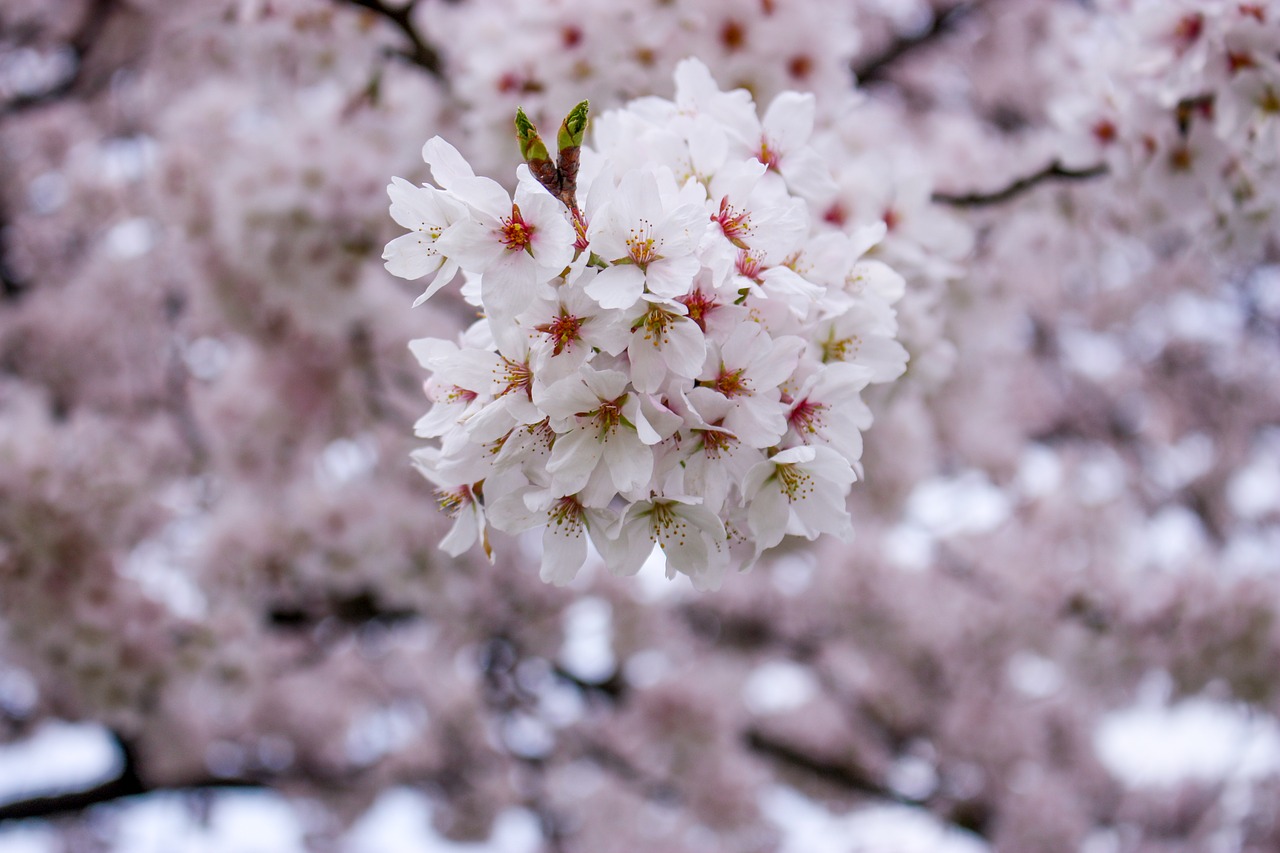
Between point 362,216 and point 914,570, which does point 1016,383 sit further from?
point 362,216

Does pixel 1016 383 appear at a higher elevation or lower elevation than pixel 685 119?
higher

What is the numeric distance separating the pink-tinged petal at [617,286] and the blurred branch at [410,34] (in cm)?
149

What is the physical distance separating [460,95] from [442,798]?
499cm

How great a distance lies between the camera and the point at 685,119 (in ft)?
3.89

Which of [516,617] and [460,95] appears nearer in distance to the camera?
[460,95]

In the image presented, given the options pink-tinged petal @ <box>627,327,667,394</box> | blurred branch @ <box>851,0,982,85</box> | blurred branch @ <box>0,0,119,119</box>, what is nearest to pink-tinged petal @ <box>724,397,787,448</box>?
pink-tinged petal @ <box>627,327,667,394</box>

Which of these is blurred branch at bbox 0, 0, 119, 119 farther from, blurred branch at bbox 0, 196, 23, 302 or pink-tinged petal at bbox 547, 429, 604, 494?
pink-tinged petal at bbox 547, 429, 604, 494

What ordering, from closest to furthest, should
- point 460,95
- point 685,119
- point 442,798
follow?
point 685,119
point 460,95
point 442,798

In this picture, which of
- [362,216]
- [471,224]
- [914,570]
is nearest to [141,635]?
[362,216]

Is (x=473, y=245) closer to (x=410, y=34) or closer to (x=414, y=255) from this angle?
(x=414, y=255)

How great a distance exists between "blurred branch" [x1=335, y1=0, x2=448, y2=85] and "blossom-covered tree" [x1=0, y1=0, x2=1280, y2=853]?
0.04 ft

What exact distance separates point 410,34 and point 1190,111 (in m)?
1.85

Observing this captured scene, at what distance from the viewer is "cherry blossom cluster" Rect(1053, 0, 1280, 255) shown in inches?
63.9

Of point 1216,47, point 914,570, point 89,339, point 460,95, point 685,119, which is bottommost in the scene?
point 685,119
